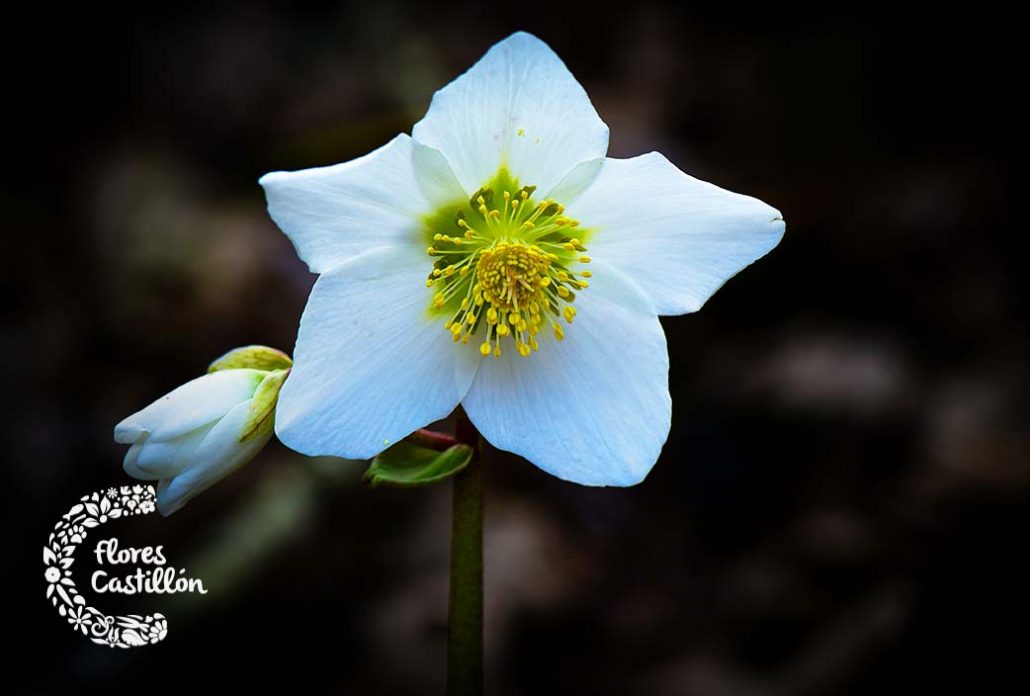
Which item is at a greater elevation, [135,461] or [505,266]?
[505,266]

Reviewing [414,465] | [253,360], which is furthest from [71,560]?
[414,465]

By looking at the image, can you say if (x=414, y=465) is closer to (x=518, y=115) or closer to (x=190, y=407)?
(x=190, y=407)

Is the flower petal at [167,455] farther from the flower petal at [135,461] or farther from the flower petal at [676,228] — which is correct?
the flower petal at [676,228]

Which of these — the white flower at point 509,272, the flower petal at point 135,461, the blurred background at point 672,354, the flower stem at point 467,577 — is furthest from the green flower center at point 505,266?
the blurred background at point 672,354

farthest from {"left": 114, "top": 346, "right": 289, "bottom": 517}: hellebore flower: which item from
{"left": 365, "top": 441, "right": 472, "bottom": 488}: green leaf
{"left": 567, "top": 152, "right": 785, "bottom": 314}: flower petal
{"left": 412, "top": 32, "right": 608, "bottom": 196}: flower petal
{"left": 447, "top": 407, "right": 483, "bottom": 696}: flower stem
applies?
{"left": 567, "top": 152, "right": 785, "bottom": 314}: flower petal

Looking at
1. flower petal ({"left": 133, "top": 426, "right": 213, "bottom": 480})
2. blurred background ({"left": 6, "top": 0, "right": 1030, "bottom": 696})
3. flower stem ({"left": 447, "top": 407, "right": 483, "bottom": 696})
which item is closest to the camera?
flower petal ({"left": 133, "top": 426, "right": 213, "bottom": 480})

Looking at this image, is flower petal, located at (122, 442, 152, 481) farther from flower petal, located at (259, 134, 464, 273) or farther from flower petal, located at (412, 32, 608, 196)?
flower petal, located at (412, 32, 608, 196)
